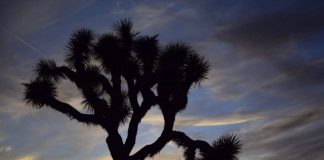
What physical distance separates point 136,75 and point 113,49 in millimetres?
1022

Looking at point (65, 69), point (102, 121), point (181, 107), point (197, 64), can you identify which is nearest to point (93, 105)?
point (102, 121)

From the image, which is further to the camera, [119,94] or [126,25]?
[126,25]

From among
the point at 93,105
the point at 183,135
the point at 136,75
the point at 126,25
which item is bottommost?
the point at 183,135

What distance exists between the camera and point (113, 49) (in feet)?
40.4

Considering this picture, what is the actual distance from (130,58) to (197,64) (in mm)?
1988

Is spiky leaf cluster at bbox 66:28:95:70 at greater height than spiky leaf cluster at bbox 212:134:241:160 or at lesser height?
greater

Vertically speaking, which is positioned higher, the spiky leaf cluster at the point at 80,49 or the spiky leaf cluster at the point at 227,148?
the spiky leaf cluster at the point at 80,49

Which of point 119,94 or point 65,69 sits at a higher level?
point 65,69

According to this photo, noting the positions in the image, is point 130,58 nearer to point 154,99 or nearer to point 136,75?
point 136,75

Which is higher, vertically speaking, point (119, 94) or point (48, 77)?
point (48, 77)

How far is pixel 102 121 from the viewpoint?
1162 cm

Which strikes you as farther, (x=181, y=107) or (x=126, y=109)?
(x=126, y=109)

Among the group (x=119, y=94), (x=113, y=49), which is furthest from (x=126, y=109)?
(x=113, y=49)

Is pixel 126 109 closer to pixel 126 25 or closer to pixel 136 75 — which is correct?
pixel 136 75
